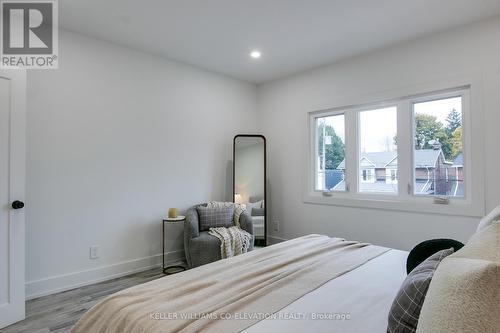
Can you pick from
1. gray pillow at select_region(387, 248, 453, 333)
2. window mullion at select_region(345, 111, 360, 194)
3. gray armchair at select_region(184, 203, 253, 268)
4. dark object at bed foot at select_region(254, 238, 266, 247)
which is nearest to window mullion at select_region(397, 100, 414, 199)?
window mullion at select_region(345, 111, 360, 194)

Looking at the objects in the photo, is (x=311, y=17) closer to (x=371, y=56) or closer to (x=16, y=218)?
(x=371, y=56)

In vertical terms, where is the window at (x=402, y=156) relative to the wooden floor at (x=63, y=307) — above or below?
above

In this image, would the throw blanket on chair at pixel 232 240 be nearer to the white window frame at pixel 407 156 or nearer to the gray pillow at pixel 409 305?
the white window frame at pixel 407 156

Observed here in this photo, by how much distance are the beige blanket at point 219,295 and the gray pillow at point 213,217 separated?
1.65 meters

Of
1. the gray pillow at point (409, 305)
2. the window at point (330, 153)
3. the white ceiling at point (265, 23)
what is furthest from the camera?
the window at point (330, 153)

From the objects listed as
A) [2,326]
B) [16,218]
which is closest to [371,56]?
[16,218]

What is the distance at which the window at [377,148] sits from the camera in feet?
10.8

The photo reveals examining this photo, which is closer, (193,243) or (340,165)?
(193,243)

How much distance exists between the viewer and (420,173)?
3.07 m

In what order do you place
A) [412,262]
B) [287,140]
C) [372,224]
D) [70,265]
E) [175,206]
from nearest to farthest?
[412,262] < [70,265] < [372,224] < [175,206] < [287,140]

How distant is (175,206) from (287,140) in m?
1.90

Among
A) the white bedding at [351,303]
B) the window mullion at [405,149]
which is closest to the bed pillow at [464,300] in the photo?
the white bedding at [351,303]

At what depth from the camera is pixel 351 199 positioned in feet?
11.5

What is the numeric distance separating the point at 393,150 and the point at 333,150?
31.2 inches
